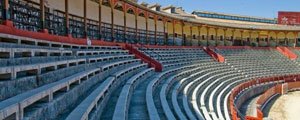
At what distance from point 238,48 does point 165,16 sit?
1256 centimetres

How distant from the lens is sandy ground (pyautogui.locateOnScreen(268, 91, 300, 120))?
17.9m

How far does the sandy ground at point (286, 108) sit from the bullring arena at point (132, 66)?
56 mm

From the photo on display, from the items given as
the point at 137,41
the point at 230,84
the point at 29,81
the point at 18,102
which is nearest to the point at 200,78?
the point at 230,84

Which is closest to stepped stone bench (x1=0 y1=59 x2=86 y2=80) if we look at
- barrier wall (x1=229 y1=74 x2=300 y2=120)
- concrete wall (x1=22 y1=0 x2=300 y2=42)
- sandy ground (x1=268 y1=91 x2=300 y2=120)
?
concrete wall (x1=22 y1=0 x2=300 y2=42)

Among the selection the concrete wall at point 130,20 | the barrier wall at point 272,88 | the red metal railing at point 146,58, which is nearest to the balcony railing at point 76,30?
the concrete wall at point 130,20

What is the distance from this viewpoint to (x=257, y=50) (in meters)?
38.3

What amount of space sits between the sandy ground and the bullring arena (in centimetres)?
6

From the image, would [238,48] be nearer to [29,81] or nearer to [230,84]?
[230,84]

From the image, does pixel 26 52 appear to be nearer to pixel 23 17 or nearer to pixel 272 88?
pixel 23 17

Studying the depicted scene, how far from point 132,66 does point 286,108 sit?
1068 cm

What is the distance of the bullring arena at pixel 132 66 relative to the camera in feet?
17.2

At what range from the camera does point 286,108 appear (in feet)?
65.8

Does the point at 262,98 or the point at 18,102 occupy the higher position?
the point at 18,102

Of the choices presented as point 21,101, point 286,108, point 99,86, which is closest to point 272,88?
point 286,108
